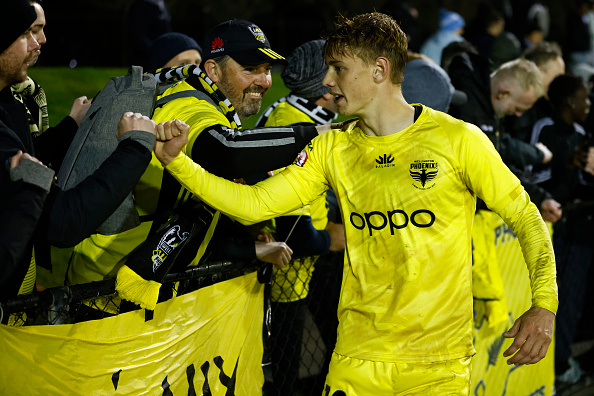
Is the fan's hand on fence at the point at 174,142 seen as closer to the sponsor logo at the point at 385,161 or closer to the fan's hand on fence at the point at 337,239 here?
the sponsor logo at the point at 385,161

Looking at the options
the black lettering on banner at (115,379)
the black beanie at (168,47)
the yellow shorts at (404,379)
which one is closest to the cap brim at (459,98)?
the black beanie at (168,47)

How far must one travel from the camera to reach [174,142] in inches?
121

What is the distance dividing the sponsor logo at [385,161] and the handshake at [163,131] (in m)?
0.91

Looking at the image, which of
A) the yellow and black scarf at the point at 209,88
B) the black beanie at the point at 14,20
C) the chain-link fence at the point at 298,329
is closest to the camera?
the black beanie at the point at 14,20

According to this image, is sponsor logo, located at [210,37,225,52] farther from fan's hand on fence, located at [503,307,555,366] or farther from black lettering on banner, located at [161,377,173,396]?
fan's hand on fence, located at [503,307,555,366]

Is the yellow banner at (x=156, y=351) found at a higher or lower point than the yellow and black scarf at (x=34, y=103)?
lower

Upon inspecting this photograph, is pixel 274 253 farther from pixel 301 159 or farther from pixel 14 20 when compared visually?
pixel 14 20

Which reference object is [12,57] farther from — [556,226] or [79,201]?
[556,226]

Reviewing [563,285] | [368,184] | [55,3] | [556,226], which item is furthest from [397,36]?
[55,3]

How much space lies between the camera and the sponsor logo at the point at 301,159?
11.7ft

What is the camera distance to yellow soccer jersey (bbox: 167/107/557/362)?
3.29m

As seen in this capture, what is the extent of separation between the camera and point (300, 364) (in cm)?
467

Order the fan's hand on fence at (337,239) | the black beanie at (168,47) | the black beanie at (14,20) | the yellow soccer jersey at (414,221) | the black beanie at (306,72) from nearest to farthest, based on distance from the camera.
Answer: the black beanie at (14,20)
the yellow soccer jersey at (414,221)
the fan's hand on fence at (337,239)
the black beanie at (306,72)
the black beanie at (168,47)

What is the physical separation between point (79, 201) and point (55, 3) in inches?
526
